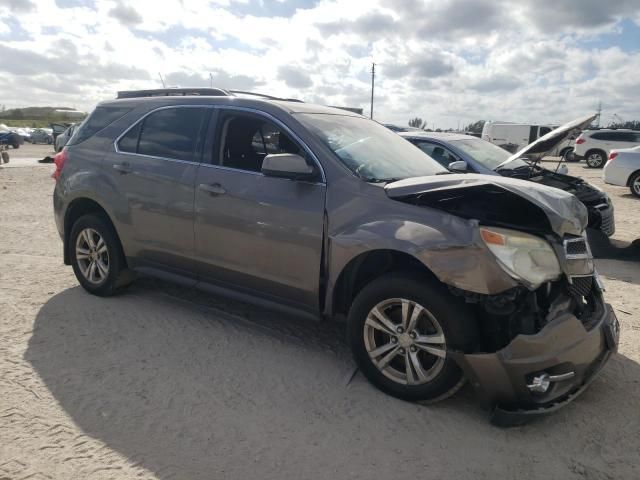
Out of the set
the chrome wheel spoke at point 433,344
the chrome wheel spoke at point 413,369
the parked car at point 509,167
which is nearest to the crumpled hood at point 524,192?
the chrome wheel spoke at point 433,344

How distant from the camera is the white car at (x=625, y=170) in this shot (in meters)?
13.4

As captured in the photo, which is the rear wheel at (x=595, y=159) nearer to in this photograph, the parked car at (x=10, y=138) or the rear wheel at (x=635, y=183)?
the rear wheel at (x=635, y=183)

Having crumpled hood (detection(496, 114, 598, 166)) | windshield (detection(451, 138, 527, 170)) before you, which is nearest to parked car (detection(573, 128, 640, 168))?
windshield (detection(451, 138, 527, 170))

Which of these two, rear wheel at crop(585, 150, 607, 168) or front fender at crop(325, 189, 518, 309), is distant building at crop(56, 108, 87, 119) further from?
front fender at crop(325, 189, 518, 309)

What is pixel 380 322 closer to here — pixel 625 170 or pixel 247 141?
pixel 247 141

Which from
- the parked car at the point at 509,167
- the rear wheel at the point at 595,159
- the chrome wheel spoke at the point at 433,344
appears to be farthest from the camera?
the rear wheel at the point at 595,159

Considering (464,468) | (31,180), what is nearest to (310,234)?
(464,468)

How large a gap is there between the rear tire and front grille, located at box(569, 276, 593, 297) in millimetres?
3790

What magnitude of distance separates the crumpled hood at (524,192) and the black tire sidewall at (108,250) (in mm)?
2761

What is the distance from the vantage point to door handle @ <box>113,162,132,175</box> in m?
4.52

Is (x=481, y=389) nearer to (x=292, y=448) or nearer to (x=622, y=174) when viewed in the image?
(x=292, y=448)

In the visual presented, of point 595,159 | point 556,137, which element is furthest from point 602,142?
point 556,137

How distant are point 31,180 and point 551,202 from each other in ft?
50.2

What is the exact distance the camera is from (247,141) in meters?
4.24
